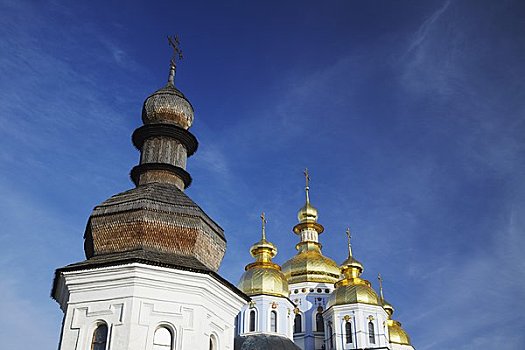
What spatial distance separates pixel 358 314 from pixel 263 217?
31.1 feet

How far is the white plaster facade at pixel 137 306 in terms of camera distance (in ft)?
36.7

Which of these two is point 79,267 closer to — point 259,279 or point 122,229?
point 122,229

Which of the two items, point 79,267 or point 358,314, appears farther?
point 358,314

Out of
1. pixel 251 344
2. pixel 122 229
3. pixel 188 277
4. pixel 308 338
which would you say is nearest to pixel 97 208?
pixel 122 229

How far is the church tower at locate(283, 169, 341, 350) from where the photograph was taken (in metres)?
37.2

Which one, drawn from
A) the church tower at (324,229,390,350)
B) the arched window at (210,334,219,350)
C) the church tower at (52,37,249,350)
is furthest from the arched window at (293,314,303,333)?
the arched window at (210,334,219,350)

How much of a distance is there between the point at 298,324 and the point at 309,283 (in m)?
3.00

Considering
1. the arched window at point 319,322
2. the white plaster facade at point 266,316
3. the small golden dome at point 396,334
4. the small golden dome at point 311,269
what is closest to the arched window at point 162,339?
the white plaster facade at point 266,316

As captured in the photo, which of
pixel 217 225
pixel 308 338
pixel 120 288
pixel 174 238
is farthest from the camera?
pixel 308 338

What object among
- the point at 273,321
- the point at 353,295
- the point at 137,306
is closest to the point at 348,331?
the point at 353,295

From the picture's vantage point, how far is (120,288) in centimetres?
1164

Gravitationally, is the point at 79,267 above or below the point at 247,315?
below

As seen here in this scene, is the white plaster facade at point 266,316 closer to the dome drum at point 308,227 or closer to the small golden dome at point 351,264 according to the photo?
the small golden dome at point 351,264

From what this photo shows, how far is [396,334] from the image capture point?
42969mm
